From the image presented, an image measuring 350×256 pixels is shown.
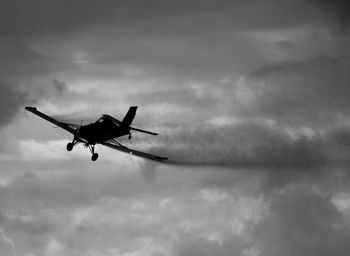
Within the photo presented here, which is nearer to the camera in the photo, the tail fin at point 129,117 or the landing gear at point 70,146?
the landing gear at point 70,146

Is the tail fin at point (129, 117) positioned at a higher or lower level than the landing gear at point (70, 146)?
higher

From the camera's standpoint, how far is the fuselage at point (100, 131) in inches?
4592

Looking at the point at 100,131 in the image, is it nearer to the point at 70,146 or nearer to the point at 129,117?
the point at 70,146

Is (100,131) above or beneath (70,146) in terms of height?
above

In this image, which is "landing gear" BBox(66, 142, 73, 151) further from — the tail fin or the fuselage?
the tail fin

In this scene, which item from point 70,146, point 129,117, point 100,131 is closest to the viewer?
point 70,146

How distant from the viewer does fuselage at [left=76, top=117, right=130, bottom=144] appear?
11662 centimetres

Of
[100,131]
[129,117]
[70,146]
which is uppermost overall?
[129,117]

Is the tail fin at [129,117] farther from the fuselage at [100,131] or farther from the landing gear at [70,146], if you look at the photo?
the landing gear at [70,146]

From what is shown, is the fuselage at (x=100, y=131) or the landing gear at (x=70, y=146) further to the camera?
the fuselage at (x=100, y=131)

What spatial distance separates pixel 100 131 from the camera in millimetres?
117375

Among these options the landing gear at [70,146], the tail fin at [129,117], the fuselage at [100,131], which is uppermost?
the tail fin at [129,117]

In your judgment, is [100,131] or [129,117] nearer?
[100,131]

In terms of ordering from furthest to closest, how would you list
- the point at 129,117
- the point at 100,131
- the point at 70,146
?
the point at 129,117
the point at 100,131
the point at 70,146
